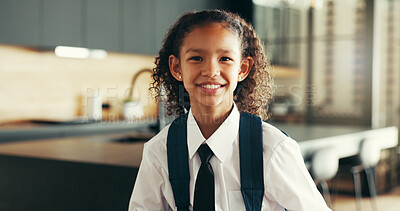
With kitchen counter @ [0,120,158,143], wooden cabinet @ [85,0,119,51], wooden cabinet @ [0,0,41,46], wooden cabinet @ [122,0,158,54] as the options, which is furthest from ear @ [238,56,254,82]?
wooden cabinet @ [122,0,158,54]

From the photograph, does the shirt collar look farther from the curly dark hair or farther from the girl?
the curly dark hair

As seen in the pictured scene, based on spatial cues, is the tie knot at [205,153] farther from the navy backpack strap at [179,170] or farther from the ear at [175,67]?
the ear at [175,67]

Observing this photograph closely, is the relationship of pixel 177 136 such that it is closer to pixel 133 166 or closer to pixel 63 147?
pixel 133 166

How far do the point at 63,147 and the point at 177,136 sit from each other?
1.31 m

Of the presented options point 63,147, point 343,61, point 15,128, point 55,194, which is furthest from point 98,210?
point 343,61

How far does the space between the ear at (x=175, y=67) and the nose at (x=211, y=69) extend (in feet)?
0.43

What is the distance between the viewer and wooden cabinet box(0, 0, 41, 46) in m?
3.65

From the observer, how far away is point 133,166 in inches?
71.0

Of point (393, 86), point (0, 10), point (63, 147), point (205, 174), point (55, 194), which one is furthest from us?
point (393, 86)

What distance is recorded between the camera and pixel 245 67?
1203 mm

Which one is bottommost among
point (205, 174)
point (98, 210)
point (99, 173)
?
point (98, 210)

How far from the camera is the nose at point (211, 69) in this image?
1.07m

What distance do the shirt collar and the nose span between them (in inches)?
5.6

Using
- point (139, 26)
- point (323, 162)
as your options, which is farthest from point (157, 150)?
point (139, 26)
